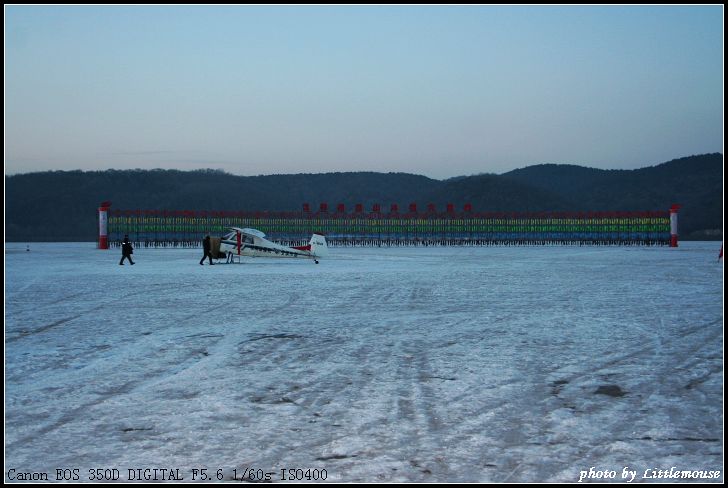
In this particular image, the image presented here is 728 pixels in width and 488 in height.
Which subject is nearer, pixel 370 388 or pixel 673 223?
pixel 370 388

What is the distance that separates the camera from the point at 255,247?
116 feet

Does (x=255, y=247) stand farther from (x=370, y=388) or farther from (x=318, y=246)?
(x=370, y=388)

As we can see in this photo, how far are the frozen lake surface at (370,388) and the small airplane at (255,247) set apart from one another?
19078mm

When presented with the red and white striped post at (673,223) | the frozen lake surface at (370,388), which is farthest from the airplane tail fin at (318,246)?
the red and white striped post at (673,223)

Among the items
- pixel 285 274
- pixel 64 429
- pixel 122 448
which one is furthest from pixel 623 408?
pixel 285 274

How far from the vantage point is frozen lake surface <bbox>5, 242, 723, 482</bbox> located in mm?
5070

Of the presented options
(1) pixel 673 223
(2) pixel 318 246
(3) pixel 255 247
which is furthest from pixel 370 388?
(1) pixel 673 223

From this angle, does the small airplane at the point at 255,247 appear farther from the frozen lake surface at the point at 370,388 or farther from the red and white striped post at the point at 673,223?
the red and white striped post at the point at 673,223

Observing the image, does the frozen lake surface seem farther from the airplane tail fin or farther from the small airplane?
the airplane tail fin

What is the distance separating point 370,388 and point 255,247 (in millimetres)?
28770

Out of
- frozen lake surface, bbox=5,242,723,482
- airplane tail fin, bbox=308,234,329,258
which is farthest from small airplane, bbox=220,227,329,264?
frozen lake surface, bbox=5,242,723,482

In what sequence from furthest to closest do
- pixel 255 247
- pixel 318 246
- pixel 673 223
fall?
pixel 673 223 < pixel 318 246 < pixel 255 247

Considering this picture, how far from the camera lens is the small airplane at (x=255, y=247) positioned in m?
34.8

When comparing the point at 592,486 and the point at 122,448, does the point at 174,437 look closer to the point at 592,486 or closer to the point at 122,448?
the point at 122,448
